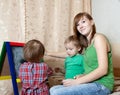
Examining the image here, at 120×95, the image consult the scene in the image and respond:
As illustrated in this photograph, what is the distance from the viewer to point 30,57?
1.86m

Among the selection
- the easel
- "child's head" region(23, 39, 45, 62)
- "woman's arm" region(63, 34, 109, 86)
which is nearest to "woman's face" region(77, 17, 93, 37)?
"woman's arm" region(63, 34, 109, 86)

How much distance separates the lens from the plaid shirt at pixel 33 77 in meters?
1.87

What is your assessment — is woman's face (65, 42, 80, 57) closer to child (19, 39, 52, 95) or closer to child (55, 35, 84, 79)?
child (55, 35, 84, 79)

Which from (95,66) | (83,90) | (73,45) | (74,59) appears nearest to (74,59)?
(74,59)

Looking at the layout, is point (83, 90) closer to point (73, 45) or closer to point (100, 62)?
point (100, 62)

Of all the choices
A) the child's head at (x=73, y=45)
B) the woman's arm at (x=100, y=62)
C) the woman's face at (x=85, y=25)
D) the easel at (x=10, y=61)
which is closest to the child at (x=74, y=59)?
the child's head at (x=73, y=45)

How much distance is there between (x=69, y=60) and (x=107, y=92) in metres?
0.54

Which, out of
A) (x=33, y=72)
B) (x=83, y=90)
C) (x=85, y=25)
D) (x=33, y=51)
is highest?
(x=85, y=25)

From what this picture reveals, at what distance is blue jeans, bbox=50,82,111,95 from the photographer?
158 centimetres

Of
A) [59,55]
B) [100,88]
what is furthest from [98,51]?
[59,55]

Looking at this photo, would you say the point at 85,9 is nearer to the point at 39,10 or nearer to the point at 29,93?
the point at 39,10

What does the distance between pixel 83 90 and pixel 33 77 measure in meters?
0.48

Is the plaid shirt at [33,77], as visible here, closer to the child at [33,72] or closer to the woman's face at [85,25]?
the child at [33,72]

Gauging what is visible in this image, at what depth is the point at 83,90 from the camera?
1606 mm
